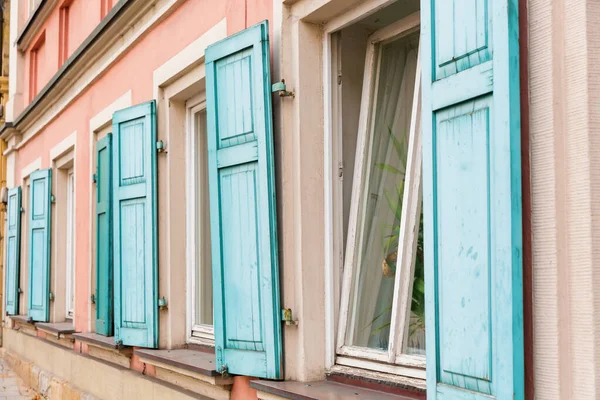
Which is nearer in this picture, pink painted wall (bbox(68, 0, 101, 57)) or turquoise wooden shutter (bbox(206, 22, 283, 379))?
turquoise wooden shutter (bbox(206, 22, 283, 379))

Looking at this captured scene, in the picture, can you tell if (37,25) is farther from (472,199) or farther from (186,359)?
(472,199)

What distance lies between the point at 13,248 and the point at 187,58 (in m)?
7.00

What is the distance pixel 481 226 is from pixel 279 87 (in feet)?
5.74

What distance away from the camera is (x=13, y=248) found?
37.8 ft

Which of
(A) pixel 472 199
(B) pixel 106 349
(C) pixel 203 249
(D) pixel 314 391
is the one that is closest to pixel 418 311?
(D) pixel 314 391

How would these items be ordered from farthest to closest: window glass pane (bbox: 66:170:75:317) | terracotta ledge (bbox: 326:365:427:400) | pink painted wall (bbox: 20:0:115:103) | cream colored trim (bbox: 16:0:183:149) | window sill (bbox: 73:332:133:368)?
window glass pane (bbox: 66:170:75:317)
pink painted wall (bbox: 20:0:115:103)
window sill (bbox: 73:332:133:368)
cream colored trim (bbox: 16:0:183:149)
terracotta ledge (bbox: 326:365:427:400)

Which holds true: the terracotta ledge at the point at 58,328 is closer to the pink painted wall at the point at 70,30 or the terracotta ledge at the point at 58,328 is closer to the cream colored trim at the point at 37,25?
the pink painted wall at the point at 70,30

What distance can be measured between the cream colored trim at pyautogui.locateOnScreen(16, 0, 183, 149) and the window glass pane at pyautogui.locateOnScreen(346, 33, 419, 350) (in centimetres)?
215

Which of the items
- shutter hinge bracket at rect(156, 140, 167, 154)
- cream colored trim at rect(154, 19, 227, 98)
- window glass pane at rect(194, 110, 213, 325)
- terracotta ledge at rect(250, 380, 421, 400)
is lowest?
terracotta ledge at rect(250, 380, 421, 400)

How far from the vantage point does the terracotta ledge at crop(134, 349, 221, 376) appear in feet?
15.4

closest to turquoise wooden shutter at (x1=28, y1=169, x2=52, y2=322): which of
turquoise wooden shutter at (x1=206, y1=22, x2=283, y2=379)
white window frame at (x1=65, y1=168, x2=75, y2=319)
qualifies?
white window frame at (x1=65, y1=168, x2=75, y2=319)

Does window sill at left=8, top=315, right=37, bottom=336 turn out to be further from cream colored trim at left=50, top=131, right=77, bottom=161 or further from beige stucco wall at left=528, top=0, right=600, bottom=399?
beige stucco wall at left=528, top=0, right=600, bottom=399

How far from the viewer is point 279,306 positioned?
161 inches

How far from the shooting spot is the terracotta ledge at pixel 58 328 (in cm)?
810
